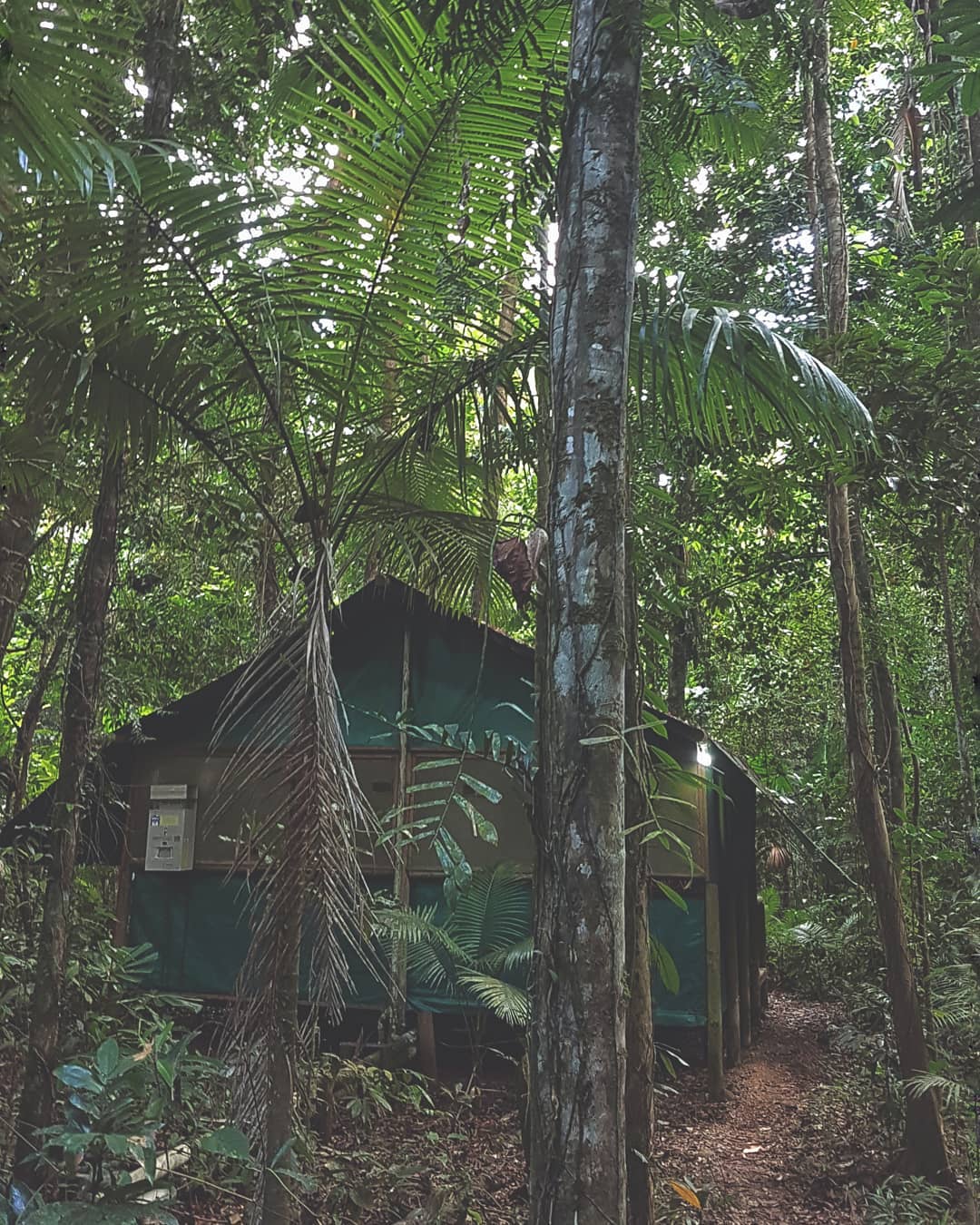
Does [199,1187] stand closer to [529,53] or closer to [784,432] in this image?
[784,432]

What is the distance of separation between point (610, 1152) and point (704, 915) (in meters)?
5.43

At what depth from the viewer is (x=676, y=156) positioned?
487 cm

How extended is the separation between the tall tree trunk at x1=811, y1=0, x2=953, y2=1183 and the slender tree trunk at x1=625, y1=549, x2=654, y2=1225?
2499mm

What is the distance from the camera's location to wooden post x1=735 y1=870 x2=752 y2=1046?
8.53 m

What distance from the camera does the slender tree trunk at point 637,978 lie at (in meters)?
2.86

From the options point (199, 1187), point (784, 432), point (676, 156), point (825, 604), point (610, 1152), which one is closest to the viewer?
point (610, 1152)

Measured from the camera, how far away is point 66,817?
361 centimetres

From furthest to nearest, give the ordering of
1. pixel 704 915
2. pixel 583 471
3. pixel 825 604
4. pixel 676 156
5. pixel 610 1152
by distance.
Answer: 1. pixel 825 604
2. pixel 704 915
3. pixel 676 156
4. pixel 583 471
5. pixel 610 1152

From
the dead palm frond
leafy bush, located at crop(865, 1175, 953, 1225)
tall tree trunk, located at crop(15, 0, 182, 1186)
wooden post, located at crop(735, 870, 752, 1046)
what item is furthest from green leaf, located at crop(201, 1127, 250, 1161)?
wooden post, located at crop(735, 870, 752, 1046)

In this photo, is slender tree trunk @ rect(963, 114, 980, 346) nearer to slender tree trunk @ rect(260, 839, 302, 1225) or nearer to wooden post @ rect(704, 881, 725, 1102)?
slender tree trunk @ rect(260, 839, 302, 1225)

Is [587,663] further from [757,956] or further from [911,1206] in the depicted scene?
[757,956]

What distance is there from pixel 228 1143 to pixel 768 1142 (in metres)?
4.29

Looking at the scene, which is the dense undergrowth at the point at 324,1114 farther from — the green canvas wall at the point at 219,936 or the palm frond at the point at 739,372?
the palm frond at the point at 739,372

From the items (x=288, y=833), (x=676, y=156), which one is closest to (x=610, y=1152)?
(x=288, y=833)
